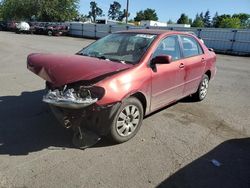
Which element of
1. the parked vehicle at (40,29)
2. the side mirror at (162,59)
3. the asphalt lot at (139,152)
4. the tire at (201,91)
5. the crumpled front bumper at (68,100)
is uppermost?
the side mirror at (162,59)

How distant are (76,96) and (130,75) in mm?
871

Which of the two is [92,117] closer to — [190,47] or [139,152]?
[139,152]

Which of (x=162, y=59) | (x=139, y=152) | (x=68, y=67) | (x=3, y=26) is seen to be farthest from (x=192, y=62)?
(x=3, y=26)

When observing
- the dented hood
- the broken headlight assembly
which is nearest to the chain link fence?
the dented hood

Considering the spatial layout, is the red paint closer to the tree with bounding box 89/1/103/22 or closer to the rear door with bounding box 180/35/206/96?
the rear door with bounding box 180/35/206/96

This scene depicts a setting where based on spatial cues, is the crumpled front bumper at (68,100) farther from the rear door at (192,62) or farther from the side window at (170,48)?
the rear door at (192,62)

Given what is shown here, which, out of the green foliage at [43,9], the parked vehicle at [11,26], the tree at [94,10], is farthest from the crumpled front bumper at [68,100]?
the tree at [94,10]

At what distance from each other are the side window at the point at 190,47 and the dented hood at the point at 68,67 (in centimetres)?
182

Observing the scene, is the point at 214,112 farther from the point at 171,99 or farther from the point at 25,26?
the point at 25,26

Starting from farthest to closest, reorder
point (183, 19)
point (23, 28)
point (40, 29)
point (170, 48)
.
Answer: point (183, 19), point (40, 29), point (23, 28), point (170, 48)

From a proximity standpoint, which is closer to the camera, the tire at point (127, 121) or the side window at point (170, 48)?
the tire at point (127, 121)

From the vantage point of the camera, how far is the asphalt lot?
332cm

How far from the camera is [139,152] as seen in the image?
396 centimetres

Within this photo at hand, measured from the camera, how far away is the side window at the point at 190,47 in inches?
221
